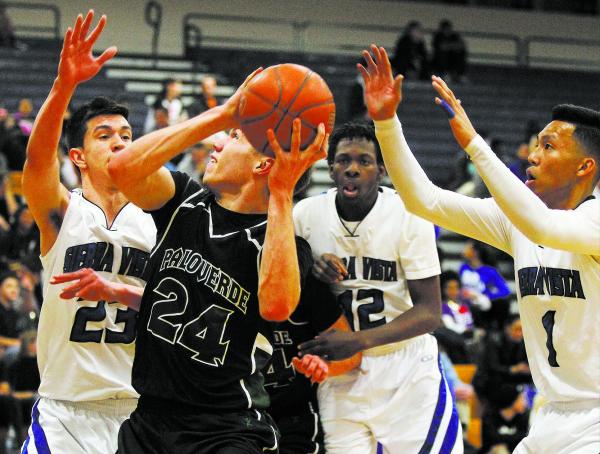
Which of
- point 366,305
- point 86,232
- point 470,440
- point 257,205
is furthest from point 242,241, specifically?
point 470,440

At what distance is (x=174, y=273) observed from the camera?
4598mm

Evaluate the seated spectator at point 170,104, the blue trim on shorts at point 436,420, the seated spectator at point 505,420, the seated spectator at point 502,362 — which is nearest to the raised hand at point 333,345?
the blue trim on shorts at point 436,420

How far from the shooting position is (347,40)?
23.7 metres

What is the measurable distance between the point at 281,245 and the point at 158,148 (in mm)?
611

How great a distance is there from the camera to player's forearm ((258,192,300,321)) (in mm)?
4297

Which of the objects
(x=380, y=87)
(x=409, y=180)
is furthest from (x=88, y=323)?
(x=380, y=87)

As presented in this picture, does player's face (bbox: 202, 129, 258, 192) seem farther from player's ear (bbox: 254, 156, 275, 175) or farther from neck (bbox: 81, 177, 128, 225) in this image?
neck (bbox: 81, 177, 128, 225)

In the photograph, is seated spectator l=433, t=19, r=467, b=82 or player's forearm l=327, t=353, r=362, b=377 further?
seated spectator l=433, t=19, r=467, b=82

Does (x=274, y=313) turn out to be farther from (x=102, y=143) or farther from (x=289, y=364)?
(x=102, y=143)

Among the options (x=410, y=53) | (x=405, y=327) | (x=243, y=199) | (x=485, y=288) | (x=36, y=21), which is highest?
(x=36, y=21)

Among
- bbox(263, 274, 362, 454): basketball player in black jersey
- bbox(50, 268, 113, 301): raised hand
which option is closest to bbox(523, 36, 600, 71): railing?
bbox(263, 274, 362, 454): basketball player in black jersey

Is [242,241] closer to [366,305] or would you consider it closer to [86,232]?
[86,232]

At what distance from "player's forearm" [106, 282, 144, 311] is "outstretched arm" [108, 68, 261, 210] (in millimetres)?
726

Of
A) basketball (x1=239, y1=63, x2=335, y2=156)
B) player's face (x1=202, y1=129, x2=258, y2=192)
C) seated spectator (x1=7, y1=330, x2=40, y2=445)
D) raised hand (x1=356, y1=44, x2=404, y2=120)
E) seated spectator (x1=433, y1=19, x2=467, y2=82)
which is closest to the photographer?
basketball (x1=239, y1=63, x2=335, y2=156)
